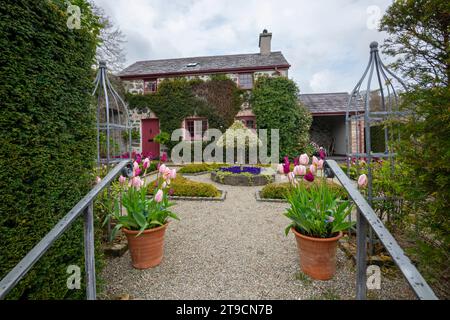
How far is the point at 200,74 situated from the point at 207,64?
134 cm

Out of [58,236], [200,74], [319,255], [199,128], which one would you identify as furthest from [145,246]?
[200,74]

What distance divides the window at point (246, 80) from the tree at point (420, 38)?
9.88 m

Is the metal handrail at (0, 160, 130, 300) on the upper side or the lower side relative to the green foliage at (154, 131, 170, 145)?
lower

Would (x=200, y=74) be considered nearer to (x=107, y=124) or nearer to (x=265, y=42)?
(x=265, y=42)

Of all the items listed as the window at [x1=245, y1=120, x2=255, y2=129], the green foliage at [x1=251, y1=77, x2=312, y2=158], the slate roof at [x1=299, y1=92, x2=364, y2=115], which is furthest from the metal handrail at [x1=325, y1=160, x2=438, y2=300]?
the slate roof at [x1=299, y1=92, x2=364, y2=115]

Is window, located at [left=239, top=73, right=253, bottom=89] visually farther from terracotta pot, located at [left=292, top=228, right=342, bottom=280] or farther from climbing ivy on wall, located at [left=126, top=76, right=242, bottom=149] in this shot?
terracotta pot, located at [left=292, top=228, right=342, bottom=280]

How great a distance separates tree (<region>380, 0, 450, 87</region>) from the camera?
1.41m

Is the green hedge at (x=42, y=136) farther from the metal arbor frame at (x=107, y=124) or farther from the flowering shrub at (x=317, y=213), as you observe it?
the flowering shrub at (x=317, y=213)

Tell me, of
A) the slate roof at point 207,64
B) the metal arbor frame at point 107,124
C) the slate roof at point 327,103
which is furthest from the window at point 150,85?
the slate roof at point 327,103

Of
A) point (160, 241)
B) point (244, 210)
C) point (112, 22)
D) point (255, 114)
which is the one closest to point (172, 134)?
point (255, 114)

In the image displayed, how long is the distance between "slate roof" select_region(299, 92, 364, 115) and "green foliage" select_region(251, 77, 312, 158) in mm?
1606

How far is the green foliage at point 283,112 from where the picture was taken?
422 inches
